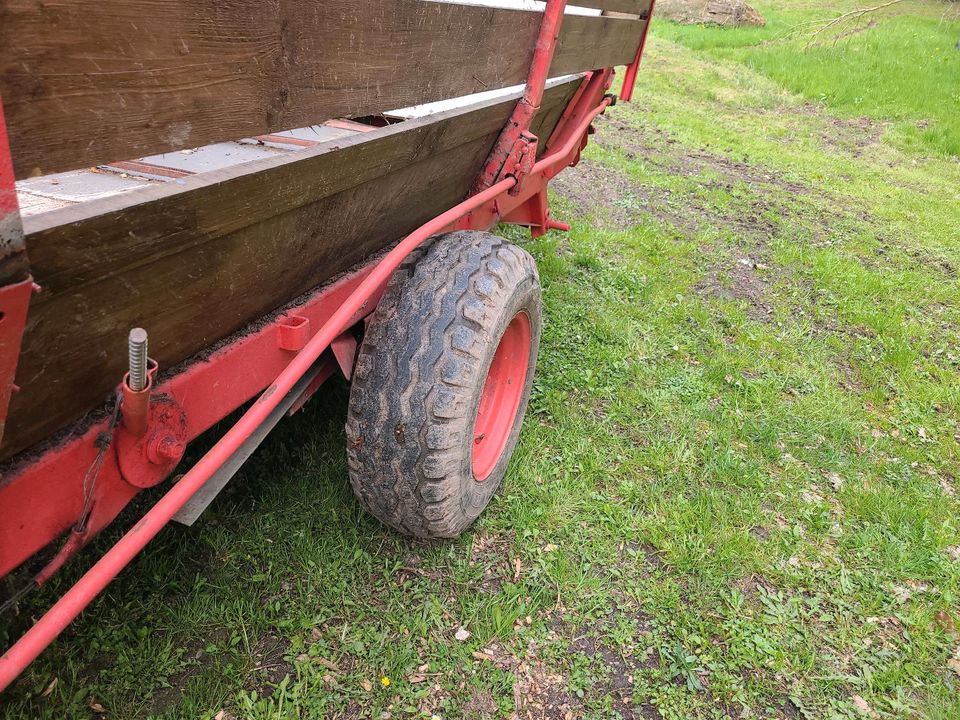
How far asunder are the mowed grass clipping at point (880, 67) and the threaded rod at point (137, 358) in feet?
33.6

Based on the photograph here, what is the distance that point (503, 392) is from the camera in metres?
2.87

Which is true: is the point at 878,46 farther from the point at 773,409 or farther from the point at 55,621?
the point at 55,621

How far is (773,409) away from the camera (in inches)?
149

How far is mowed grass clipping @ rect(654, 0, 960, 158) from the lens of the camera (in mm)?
10484

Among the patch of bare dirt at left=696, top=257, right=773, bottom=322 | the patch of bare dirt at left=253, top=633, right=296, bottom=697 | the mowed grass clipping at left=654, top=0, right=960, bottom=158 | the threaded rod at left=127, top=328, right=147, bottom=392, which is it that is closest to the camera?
the threaded rod at left=127, top=328, right=147, bottom=392

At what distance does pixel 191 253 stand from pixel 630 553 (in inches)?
84.4

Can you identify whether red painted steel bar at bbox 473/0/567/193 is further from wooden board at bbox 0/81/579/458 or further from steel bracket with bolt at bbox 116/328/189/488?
steel bracket with bolt at bbox 116/328/189/488

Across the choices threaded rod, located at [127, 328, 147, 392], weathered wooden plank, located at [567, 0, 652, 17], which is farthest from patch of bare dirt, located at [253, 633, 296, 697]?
weathered wooden plank, located at [567, 0, 652, 17]

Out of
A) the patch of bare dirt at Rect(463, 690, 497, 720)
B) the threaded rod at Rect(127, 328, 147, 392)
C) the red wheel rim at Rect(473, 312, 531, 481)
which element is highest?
the threaded rod at Rect(127, 328, 147, 392)

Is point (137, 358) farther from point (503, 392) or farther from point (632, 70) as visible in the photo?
point (632, 70)

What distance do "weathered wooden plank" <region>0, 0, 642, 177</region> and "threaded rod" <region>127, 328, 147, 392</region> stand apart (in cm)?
27

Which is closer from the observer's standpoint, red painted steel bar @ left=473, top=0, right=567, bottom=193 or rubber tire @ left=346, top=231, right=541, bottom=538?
rubber tire @ left=346, top=231, right=541, bottom=538

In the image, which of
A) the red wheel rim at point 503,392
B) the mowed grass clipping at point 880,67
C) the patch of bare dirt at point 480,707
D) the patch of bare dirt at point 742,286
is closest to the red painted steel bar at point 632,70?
the patch of bare dirt at point 742,286

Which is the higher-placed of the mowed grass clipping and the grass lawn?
the mowed grass clipping
